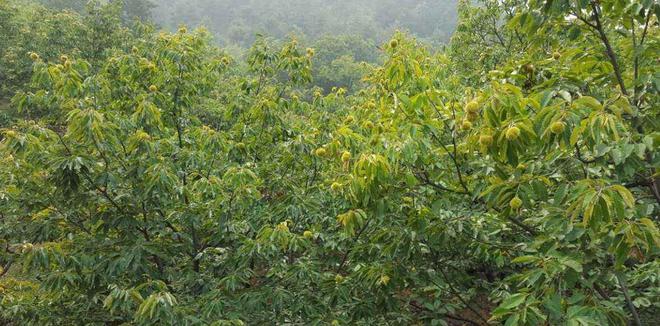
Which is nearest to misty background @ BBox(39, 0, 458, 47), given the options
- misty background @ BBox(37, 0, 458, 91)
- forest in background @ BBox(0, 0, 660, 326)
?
misty background @ BBox(37, 0, 458, 91)

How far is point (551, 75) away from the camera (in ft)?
9.83

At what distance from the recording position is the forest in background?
2.30 m

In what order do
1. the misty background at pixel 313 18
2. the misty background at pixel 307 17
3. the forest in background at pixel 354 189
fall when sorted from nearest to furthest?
the forest in background at pixel 354 189 < the misty background at pixel 313 18 < the misty background at pixel 307 17

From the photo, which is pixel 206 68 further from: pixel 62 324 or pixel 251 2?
pixel 251 2

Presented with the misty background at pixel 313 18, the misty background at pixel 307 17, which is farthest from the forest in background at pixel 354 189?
the misty background at pixel 307 17

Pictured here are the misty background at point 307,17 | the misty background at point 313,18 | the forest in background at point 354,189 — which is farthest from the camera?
the misty background at point 307,17

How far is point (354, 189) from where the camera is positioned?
2.79 metres

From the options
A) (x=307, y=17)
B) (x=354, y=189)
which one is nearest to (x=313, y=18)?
(x=307, y=17)

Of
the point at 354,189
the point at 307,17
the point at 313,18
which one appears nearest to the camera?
the point at 354,189

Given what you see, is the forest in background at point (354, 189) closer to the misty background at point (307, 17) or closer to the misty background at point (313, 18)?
the misty background at point (313, 18)

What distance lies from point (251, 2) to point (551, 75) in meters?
84.4

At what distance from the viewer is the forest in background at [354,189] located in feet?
7.55

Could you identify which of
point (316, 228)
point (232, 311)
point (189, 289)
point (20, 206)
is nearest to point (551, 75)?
point (316, 228)

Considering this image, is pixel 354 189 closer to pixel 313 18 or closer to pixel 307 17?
pixel 313 18
